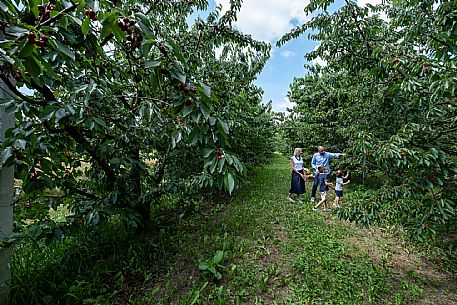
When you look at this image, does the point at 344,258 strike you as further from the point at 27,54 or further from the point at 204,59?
the point at 27,54

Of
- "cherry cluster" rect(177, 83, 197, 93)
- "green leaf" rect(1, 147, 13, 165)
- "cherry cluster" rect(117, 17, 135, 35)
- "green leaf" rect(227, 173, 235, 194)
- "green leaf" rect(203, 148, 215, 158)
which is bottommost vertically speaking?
"green leaf" rect(227, 173, 235, 194)

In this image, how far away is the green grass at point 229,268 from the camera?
2633mm

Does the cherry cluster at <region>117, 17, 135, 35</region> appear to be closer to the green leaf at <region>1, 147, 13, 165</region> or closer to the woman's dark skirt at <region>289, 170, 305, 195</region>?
the green leaf at <region>1, 147, 13, 165</region>

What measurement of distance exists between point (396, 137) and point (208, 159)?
184cm

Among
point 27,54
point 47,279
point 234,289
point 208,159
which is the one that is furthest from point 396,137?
point 47,279

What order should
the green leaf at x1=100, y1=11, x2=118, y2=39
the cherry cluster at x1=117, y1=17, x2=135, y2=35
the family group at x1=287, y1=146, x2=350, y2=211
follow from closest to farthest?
the green leaf at x1=100, y1=11, x2=118, y2=39 → the cherry cluster at x1=117, y1=17, x2=135, y2=35 → the family group at x1=287, y1=146, x2=350, y2=211

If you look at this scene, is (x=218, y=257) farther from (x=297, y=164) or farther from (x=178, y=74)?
(x=297, y=164)

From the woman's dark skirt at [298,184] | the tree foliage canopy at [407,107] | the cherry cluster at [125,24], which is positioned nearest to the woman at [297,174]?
the woman's dark skirt at [298,184]

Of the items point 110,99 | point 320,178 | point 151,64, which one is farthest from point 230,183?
point 320,178

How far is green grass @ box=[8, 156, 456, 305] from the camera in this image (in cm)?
263

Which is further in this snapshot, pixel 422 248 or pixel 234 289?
pixel 422 248

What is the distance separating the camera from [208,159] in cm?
115

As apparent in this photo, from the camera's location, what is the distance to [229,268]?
3059mm

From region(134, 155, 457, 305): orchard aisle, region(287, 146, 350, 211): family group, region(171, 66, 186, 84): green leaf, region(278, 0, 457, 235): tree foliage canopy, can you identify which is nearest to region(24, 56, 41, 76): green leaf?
region(171, 66, 186, 84): green leaf
